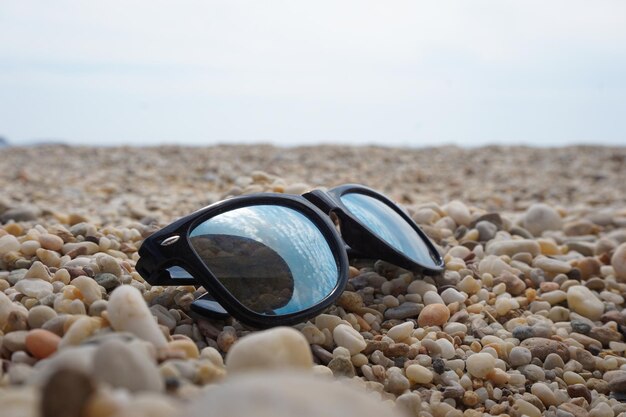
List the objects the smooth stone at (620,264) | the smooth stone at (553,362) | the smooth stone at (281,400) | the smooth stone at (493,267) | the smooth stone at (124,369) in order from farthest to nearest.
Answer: the smooth stone at (620,264)
the smooth stone at (493,267)
the smooth stone at (553,362)
the smooth stone at (124,369)
the smooth stone at (281,400)

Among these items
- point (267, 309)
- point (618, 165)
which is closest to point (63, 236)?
point (267, 309)

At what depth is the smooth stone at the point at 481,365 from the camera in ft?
6.68

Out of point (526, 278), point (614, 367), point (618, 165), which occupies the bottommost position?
point (614, 367)

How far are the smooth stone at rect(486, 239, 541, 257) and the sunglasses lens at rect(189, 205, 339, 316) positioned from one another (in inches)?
54.1

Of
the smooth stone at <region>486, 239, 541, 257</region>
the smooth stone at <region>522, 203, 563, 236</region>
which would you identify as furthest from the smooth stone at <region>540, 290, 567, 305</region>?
the smooth stone at <region>522, 203, 563, 236</region>

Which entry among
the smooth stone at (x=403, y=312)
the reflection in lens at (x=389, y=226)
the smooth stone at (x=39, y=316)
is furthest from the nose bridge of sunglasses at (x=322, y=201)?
the smooth stone at (x=39, y=316)

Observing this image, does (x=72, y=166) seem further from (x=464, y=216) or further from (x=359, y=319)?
(x=359, y=319)

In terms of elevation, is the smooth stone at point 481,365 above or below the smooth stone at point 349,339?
below

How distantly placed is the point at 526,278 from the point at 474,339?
82 cm

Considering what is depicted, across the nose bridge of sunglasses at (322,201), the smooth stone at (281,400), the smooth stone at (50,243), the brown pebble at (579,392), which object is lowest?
the brown pebble at (579,392)

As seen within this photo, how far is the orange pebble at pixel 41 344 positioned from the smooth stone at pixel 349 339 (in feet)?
2.82

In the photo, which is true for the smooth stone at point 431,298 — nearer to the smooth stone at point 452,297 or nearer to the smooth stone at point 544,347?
the smooth stone at point 452,297

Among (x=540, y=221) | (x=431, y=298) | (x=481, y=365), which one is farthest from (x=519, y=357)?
(x=540, y=221)

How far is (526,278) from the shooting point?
9.72 feet
